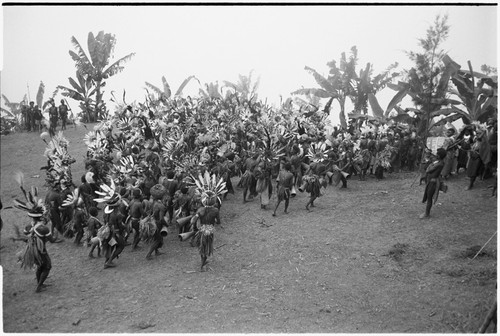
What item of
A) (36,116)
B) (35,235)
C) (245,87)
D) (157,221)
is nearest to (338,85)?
(245,87)

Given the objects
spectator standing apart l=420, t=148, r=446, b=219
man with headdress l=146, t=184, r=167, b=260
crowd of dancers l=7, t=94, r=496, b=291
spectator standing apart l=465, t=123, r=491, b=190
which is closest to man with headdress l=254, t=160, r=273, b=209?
crowd of dancers l=7, t=94, r=496, b=291

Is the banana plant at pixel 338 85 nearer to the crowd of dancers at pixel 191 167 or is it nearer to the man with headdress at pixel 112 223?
the crowd of dancers at pixel 191 167

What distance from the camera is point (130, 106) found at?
41.3 feet

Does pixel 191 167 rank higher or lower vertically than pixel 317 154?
lower

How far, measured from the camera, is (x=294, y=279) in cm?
754

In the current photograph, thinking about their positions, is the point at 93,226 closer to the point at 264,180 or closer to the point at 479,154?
the point at 264,180

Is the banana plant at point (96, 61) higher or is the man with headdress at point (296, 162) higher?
the banana plant at point (96, 61)

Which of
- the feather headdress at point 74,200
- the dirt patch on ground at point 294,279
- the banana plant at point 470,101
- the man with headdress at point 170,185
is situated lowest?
the dirt patch on ground at point 294,279

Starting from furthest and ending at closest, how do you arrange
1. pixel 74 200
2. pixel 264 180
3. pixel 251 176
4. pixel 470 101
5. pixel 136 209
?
pixel 470 101
pixel 251 176
pixel 264 180
pixel 74 200
pixel 136 209

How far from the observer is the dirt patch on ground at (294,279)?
20.9ft

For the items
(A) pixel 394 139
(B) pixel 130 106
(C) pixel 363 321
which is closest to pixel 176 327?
(C) pixel 363 321

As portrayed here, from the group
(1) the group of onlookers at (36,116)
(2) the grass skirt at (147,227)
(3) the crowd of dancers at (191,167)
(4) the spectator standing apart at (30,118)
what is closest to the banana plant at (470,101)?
(3) the crowd of dancers at (191,167)

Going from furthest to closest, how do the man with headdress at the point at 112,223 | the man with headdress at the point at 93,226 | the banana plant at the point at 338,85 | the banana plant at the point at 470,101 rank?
1. the banana plant at the point at 338,85
2. the banana plant at the point at 470,101
3. the man with headdress at the point at 93,226
4. the man with headdress at the point at 112,223

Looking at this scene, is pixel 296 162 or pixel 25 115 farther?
pixel 25 115
